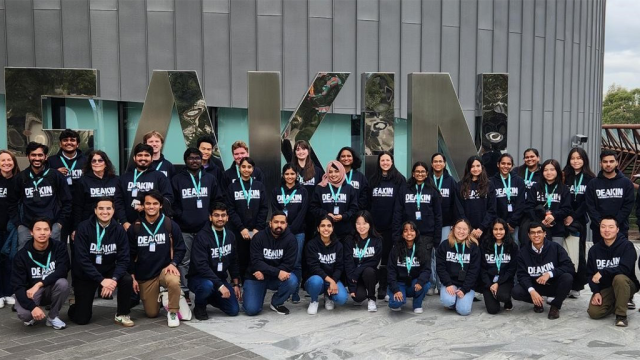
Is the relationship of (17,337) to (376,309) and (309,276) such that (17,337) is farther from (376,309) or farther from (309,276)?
(376,309)

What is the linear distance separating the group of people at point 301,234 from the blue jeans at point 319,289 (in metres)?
0.02

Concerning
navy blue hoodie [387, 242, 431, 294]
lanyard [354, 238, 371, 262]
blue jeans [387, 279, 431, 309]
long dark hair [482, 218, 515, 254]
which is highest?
long dark hair [482, 218, 515, 254]

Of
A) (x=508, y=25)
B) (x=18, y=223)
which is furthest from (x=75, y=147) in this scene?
(x=508, y=25)

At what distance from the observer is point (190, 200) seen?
24.8 feet

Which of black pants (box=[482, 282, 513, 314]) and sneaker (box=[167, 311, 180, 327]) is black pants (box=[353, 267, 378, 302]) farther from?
sneaker (box=[167, 311, 180, 327])

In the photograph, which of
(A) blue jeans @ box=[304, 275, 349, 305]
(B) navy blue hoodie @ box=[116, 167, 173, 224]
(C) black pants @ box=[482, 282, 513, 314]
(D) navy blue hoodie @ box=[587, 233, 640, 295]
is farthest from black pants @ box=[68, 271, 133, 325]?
(D) navy blue hoodie @ box=[587, 233, 640, 295]

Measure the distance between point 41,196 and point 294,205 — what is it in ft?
9.45

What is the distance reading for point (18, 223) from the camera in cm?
727

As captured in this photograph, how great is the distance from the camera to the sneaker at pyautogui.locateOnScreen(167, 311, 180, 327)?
6.66m

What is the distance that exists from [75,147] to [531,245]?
5.44 m

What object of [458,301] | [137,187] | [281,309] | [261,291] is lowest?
[281,309]

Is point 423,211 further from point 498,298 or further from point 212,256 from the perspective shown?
point 212,256

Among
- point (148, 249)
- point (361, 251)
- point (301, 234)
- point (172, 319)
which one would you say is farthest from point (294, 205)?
point (172, 319)

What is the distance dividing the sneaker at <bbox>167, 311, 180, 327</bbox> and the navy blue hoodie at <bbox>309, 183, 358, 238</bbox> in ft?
7.06
